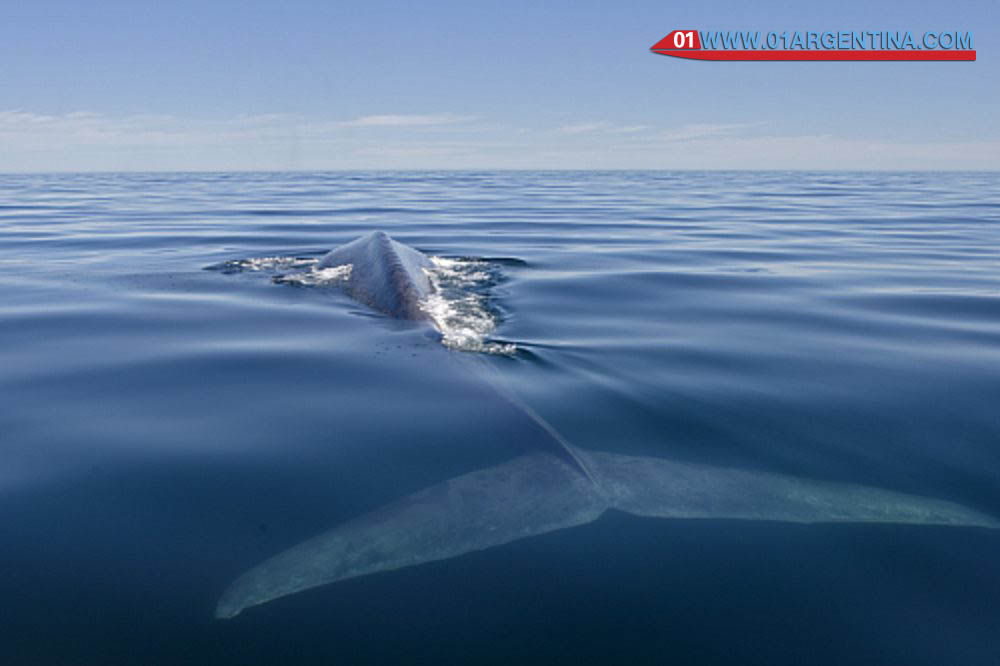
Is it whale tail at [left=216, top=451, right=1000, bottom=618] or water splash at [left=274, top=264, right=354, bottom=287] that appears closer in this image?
whale tail at [left=216, top=451, right=1000, bottom=618]

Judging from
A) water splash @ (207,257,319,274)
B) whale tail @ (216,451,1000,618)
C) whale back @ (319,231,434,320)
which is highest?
whale back @ (319,231,434,320)

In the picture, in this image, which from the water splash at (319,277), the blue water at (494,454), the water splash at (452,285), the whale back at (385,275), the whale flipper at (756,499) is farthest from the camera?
the water splash at (319,277)

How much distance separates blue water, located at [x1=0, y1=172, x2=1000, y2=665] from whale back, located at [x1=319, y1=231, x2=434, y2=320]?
1.59 ft

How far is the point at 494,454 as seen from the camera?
235 inches

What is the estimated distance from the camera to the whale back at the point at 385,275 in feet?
37.6

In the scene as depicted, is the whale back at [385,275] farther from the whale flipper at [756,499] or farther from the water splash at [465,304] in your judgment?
the whale flipper at [756,499]

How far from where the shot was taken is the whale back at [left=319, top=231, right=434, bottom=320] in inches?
451

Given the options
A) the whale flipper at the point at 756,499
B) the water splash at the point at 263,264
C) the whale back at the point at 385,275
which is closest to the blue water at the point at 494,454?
the whale flipper at the point at 756,499

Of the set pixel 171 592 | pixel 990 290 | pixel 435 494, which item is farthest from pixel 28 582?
pixel 990 290

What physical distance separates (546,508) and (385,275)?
8.33m

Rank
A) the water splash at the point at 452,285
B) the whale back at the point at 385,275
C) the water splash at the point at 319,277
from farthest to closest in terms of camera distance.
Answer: the water splash at the point at 319,277 < the whale back at the point at 385,275 < the water splash at the point at 452,285

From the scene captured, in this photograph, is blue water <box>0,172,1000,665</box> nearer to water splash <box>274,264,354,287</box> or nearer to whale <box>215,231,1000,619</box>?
whale <box>215,231,1000,619</box>

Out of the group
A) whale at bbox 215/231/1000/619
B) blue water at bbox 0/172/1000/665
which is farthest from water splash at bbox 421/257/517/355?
whale at bbox 215/231/1000/619

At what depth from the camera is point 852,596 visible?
410cm
